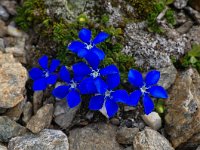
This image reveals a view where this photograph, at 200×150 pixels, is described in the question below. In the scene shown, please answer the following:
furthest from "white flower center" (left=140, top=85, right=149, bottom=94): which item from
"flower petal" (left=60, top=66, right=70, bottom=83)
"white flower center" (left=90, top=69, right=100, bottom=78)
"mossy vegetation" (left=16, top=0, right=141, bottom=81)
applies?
"flower petal" (left=60, top=66, right=70, bottom=83)

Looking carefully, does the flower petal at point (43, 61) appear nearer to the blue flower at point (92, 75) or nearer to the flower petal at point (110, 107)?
the blue flower at point (92, 75)

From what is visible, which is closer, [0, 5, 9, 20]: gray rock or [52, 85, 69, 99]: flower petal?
[52, 85, 69, 99]: flower petal

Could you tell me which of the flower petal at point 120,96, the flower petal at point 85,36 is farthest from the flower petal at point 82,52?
the flower petal at point 120,96

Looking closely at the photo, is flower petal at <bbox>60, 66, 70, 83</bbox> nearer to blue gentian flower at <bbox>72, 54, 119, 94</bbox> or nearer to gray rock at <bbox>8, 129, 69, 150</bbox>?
blue gentian flower at <bbox>72, 54, 119, 94</bbox>

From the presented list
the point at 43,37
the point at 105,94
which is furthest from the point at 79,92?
the point at 43,37

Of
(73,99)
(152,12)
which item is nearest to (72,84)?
(73,99)

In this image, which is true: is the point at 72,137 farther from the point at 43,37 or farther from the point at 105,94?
the point at 43,37

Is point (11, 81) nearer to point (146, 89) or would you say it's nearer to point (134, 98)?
point (134, 98)
